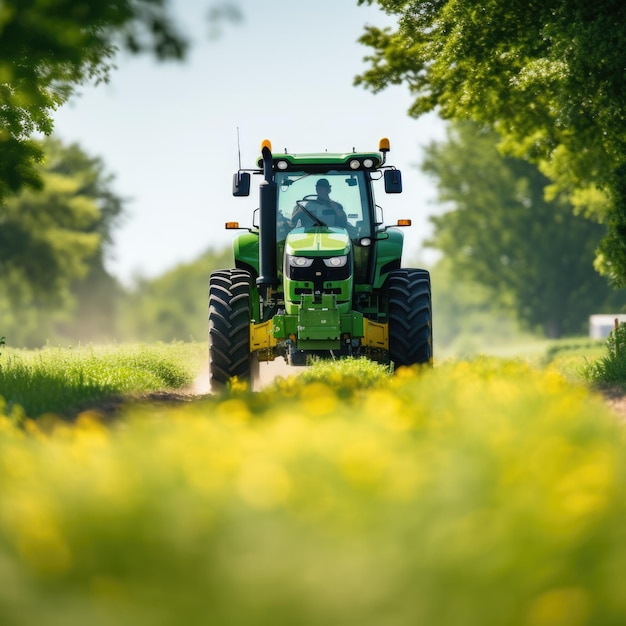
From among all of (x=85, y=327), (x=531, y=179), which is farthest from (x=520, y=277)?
(x=85, y=327)

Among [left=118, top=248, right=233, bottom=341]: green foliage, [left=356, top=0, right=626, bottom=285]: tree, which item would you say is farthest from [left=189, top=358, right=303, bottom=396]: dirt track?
[left=118, top=248, right=233, bottom=341]: green foliage

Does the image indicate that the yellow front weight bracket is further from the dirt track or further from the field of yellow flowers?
the field of yellow flowers

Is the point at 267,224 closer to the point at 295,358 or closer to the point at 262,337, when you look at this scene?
the point at 262,337

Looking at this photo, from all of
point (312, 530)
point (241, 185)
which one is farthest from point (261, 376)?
point (312, 530)

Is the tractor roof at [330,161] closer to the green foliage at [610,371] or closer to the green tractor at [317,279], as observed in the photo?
the green tractor at [317,279]

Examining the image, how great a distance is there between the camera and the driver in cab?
13.5m

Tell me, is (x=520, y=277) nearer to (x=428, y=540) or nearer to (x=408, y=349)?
(x=408, y=349)

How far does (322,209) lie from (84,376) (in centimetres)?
362

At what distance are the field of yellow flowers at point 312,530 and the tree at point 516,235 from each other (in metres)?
41.1

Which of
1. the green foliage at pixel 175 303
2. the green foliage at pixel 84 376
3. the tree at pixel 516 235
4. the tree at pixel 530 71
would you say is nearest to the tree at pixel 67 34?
the green foliage at pixel 84 376

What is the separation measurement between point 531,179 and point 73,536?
43.4 meters

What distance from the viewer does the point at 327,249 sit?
497 inches

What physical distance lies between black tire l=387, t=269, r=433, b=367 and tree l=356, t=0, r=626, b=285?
454cm

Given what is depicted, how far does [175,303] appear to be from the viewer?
392 feet
